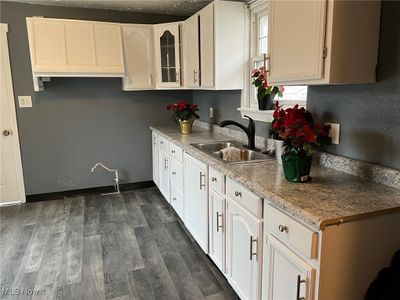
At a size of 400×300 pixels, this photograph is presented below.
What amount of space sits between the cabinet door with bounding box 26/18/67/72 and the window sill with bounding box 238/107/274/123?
2.01 metres

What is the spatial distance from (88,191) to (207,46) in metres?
2.44

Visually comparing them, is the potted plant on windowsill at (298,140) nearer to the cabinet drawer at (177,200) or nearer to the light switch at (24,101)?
the cabinet drawer at (177,200)

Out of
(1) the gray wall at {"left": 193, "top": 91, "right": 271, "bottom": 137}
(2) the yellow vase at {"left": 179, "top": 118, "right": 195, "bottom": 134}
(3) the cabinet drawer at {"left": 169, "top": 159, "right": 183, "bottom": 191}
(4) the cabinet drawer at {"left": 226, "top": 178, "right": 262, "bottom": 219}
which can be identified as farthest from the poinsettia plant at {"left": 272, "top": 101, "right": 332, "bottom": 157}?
(2) the yellow vase at {"left": 179, "top": 118, "right": 195, "bottom": 134}

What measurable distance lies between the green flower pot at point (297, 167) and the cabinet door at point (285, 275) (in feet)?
1.08

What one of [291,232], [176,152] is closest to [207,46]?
[176,152]

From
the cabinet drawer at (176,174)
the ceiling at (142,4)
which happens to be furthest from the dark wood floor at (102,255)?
the ceiling at (142,4)

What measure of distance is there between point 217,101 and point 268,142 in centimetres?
119

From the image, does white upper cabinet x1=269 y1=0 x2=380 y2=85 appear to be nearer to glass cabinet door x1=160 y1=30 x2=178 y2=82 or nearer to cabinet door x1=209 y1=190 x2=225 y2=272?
cabinet door x1=209 y1=190 x2=225 y2=272

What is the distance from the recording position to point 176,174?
3.04m

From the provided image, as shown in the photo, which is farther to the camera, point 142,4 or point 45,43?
point 142,4

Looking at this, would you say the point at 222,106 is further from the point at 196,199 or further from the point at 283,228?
the point at 283,228

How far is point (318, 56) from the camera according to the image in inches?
55.9

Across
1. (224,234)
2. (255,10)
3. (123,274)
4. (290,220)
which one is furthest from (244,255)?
(255,10)

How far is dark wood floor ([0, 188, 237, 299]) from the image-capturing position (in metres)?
2.11
